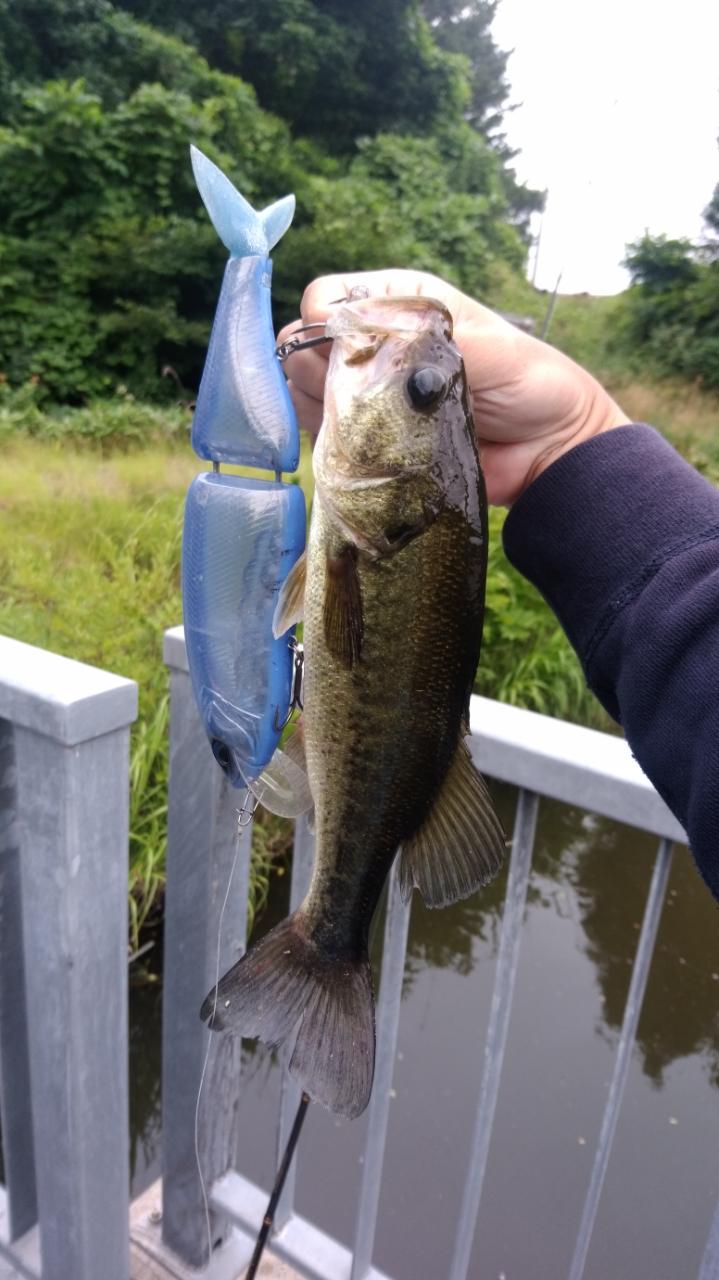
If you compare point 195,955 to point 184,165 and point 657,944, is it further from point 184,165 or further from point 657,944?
point 184,165

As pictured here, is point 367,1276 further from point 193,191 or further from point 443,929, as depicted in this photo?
point 193,191

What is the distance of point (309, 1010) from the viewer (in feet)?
3.30

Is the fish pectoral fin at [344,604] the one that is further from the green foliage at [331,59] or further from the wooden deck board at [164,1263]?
the green foliage at [331,59]

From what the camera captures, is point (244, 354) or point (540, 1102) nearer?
point (244, 354)

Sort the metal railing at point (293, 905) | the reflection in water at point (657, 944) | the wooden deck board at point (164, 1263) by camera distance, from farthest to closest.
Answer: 1. the reflection in water at point (657, 944)
2. the wooden deck board at point (164, 1263)
3. the metal railing at point (293, 905)

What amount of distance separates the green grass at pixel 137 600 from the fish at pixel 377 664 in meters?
2.55

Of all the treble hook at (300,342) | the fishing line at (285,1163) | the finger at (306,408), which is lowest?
the fishing line at (285,1163)

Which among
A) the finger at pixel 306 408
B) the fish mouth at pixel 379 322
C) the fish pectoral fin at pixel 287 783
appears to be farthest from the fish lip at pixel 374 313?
the fish pectoral fin at pixel 287 783

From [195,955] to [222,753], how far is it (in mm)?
888

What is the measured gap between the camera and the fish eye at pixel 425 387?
940 millimetres

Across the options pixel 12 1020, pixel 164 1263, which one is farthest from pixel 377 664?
pixel 164 1263

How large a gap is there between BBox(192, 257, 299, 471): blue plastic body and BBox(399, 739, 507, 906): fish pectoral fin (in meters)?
0.40

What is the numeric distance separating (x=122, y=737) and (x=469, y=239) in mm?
17294

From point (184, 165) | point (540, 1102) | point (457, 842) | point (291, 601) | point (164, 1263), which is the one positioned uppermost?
point (184, 165)
